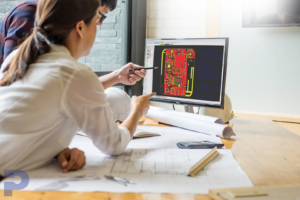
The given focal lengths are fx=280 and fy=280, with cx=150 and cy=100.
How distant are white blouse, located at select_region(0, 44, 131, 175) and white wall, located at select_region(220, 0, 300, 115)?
1.68 meters

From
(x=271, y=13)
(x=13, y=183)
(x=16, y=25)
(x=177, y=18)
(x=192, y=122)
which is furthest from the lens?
(x=177, y=18)

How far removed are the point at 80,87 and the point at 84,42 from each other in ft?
0.63

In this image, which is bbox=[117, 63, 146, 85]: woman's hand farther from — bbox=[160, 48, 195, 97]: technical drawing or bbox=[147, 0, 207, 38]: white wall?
bbox=[147, 0, 207, 38]: white wall

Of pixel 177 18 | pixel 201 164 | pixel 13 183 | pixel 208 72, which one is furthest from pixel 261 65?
pixel 13 183

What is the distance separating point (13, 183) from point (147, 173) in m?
0.30

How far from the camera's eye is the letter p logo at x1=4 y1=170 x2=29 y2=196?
23.0 inches

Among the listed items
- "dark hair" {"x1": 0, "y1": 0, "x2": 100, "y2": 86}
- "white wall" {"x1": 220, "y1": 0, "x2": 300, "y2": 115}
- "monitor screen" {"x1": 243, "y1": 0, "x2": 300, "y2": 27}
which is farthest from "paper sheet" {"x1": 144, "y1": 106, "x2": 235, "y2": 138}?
"monitor screen" {"x1": 243, "y1": 0, "x2": 300, "y2": 27}

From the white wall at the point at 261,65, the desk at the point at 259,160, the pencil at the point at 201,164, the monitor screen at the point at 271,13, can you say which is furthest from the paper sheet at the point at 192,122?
the monitor screen at the point at 271,13

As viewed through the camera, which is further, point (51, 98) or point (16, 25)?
point (16, 25)

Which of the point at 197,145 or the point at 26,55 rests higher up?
the point at 26,55

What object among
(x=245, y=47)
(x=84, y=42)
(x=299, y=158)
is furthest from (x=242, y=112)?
(x=84, y=42)

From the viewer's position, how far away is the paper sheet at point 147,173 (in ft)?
2.00

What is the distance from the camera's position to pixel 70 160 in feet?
2.32

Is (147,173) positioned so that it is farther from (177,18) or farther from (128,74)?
(177,18)
